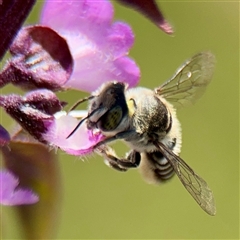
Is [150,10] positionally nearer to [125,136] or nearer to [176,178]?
[125,136]

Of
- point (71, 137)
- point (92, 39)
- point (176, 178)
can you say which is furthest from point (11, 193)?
point (176, 178)

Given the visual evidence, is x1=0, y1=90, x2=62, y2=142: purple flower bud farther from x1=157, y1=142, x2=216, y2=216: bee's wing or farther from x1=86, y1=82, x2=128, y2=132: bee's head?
x1=157, y1=142, x2=216, y2=216: bee's wing

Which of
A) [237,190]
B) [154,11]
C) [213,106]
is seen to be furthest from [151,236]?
[154,11]

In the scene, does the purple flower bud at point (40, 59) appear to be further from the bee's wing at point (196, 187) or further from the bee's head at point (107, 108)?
the bee's wing at point (196, 187)

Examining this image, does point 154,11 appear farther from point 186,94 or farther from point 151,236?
point 151,236

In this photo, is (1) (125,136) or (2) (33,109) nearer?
(2) (33,109)

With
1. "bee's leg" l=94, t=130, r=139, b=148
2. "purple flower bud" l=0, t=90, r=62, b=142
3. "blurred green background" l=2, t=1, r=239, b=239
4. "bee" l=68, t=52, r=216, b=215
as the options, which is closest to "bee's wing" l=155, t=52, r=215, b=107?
"bee" l=68, t=52, r=216, b=215

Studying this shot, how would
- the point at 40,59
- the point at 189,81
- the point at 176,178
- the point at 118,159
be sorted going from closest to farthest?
the point at 40,59, the point at 118,159, the point at 189,81, the point at 176,178
